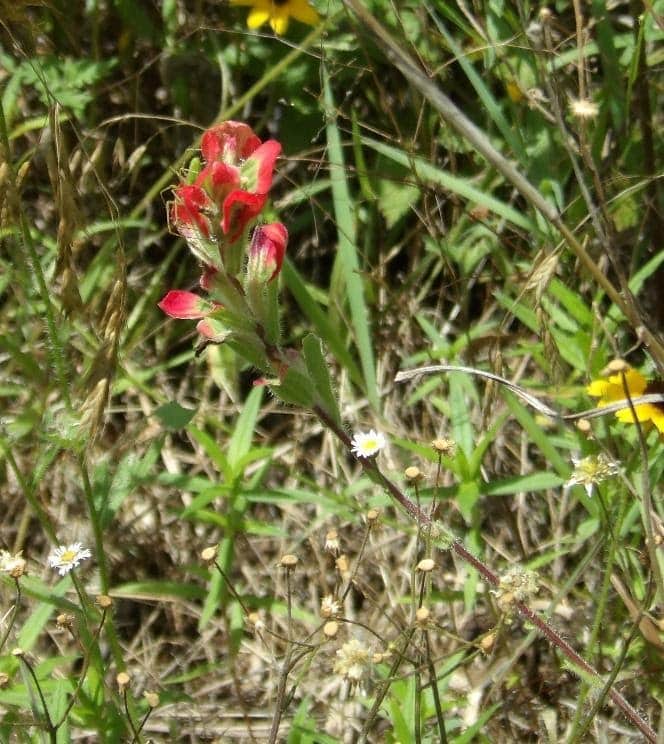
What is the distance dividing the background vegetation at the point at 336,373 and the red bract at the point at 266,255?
415 mm

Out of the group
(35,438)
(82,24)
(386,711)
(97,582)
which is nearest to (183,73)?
(82,24)

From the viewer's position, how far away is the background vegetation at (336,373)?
2.18 metres

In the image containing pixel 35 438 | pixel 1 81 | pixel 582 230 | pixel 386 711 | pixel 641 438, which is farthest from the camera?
pixel 1 81

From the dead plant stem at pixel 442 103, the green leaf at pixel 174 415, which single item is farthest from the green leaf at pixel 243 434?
the dead plant stem at pixel 442 103

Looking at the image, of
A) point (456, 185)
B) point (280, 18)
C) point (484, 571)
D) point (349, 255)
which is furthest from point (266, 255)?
point (280, 18)

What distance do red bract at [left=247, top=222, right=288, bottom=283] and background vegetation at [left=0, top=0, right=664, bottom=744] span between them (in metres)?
0.41

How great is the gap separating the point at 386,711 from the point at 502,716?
0.43 m

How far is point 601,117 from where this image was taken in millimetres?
2725

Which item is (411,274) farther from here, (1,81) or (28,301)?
(1,81)

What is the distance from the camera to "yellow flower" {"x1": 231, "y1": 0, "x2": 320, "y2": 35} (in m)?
2.73

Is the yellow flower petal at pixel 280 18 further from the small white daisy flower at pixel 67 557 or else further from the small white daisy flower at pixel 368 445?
the small white daisy flower at pixel 67 557

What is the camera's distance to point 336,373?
2.99m

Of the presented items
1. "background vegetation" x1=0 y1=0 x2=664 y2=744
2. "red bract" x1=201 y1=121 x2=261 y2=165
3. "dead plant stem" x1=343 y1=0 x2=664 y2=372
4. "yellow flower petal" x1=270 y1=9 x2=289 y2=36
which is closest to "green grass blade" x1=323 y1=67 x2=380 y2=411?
"background vegetation" x1=0 y1=0 x2=664 y2=744

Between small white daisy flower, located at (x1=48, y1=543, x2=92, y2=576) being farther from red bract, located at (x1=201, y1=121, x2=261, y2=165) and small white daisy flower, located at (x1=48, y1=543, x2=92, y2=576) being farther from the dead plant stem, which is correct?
the dead plant stem
